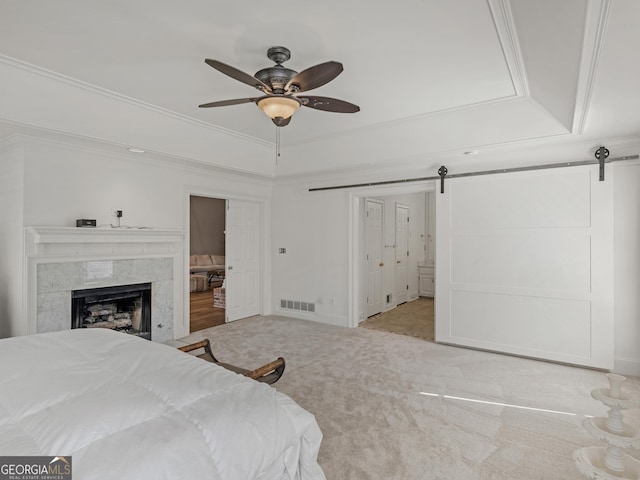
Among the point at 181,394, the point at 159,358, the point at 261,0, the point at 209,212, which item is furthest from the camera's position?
the point at 209,212

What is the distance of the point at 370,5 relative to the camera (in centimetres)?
203

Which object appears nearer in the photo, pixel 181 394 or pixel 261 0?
pixel 181 394

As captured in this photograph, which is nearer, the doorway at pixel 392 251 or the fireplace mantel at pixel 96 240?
the fireplace mantel at pixel 96 240

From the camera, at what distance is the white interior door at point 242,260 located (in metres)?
5.59

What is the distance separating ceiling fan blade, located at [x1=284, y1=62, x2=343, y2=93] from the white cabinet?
617cm

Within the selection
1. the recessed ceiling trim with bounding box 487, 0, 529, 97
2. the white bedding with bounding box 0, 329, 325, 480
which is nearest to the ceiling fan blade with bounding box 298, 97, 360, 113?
the recessed ceiling trim with bounding box 487, 0, 529, 97

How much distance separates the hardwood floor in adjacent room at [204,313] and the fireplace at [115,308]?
0.92 m

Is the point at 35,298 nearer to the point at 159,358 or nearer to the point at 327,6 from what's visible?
the point at 159,358

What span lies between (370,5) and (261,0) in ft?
2.05

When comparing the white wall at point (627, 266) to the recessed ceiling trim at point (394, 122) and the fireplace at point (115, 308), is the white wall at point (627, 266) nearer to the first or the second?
the recessed ceiling trim at point (394, 122)

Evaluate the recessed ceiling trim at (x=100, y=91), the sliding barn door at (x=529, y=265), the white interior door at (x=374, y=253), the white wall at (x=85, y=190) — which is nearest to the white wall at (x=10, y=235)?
the white wall at (x=85, y=190)

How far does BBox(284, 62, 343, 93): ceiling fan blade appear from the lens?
2100 mm

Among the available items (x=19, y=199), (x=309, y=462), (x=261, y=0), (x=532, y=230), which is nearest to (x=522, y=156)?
(x=532, y=230)

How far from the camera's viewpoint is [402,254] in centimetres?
722
